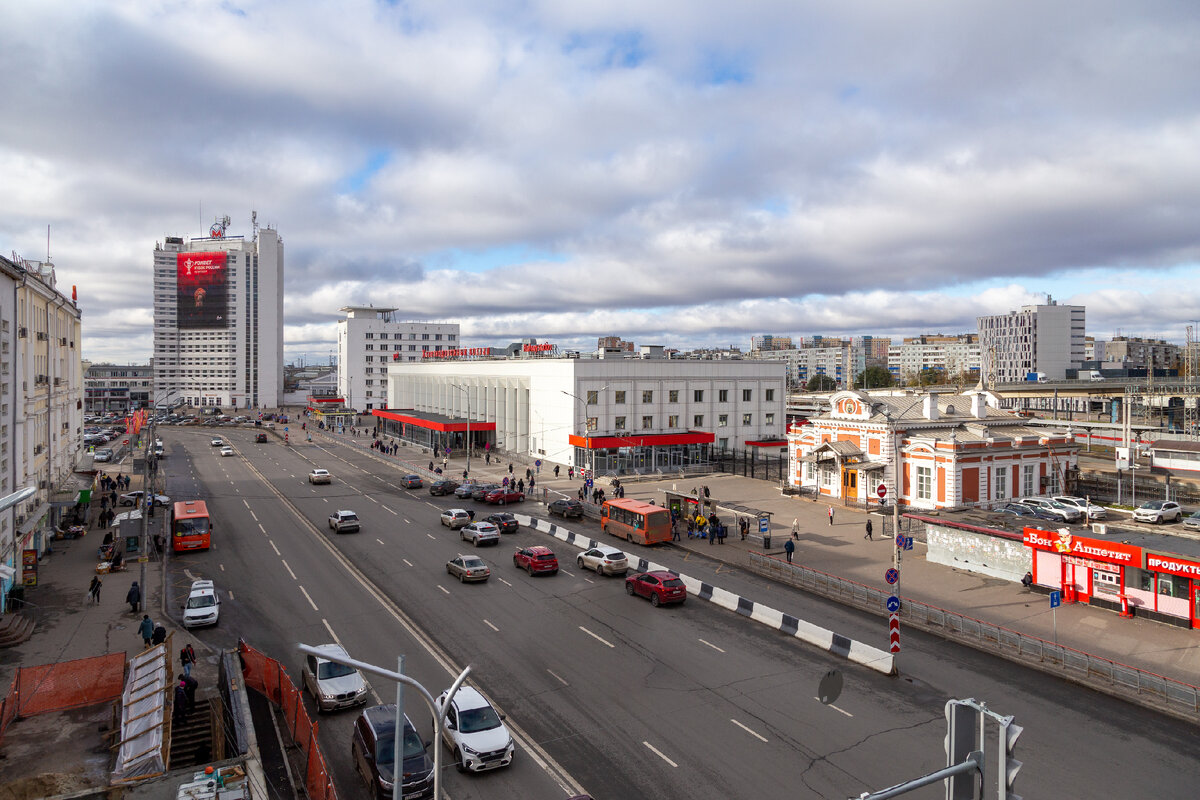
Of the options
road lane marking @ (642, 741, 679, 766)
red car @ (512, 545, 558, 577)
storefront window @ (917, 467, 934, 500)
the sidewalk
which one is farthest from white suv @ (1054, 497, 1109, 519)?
road lane marking @ (642, 741, 679, 766)

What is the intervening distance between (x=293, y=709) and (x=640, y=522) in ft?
80.2

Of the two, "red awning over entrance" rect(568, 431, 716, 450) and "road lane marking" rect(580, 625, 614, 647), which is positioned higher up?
"red awning over entrance" rect(568, 431, 716, 450)

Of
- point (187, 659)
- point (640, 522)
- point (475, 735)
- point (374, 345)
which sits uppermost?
point (374, 345)

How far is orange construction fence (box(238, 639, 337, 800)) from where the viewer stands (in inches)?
602

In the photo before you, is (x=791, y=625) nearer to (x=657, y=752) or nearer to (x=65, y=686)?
(x=657, y=752)

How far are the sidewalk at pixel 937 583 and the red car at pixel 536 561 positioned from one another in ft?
29.8

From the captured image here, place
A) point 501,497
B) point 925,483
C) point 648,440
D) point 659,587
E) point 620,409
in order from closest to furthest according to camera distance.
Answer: point 659,587
point 925,483
point 501,497
point 648,440
point 620,409

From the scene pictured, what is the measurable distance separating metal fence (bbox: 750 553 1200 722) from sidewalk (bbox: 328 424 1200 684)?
4.44 feet

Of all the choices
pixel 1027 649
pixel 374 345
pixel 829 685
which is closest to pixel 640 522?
pixel 1027 649

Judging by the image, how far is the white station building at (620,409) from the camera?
231 ft

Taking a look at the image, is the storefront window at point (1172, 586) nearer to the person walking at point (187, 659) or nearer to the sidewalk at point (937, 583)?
the sidewalk at point (937, 583)

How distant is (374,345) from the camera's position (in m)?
172

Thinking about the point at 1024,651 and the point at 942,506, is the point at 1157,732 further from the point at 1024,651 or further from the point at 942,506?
the point at 942,506

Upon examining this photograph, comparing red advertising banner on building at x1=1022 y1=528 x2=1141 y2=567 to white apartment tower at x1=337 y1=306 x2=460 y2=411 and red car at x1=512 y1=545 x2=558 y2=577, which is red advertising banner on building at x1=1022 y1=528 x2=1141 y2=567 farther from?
white apartment tower at x1=337 y1=306 x2=460 y2=411
